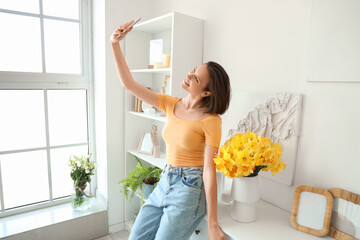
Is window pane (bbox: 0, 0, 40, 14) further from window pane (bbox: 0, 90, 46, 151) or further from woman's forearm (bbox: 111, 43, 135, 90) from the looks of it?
woman's forearm (bbox: 111, 43, 135, 90)

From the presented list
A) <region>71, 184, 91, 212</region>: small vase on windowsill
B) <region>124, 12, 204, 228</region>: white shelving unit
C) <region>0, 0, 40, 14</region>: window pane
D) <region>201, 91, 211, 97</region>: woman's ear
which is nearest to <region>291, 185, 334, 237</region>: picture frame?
<region>201, 91, 211, 97</region>: woman's ear

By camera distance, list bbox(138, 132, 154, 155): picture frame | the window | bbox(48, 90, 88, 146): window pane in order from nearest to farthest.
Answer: the window, bbox(138, 132, 154, 155): picture frame, bbox(48, 90, 88, 146): window pane

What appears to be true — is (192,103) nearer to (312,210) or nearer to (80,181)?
(312,210)

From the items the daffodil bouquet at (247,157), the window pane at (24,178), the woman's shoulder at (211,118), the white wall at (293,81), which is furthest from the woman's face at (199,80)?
the window pane at (24,178)

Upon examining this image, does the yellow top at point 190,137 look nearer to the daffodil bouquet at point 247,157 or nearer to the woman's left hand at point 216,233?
the daffodil bouquet at point 247,157

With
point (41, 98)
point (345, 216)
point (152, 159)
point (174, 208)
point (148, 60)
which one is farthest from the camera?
point (148, 60)

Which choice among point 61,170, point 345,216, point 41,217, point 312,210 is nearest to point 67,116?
point 61,170

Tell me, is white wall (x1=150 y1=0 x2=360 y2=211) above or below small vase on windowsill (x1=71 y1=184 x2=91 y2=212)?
above

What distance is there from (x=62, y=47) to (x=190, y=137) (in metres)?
1.71

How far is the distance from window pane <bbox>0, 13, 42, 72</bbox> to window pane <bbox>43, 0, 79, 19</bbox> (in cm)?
13

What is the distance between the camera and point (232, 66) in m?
1.68

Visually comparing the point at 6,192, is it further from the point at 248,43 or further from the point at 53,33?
the point at 248,43

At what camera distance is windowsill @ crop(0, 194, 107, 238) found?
A: 2.09 metres

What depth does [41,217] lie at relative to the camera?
2.27 meters
